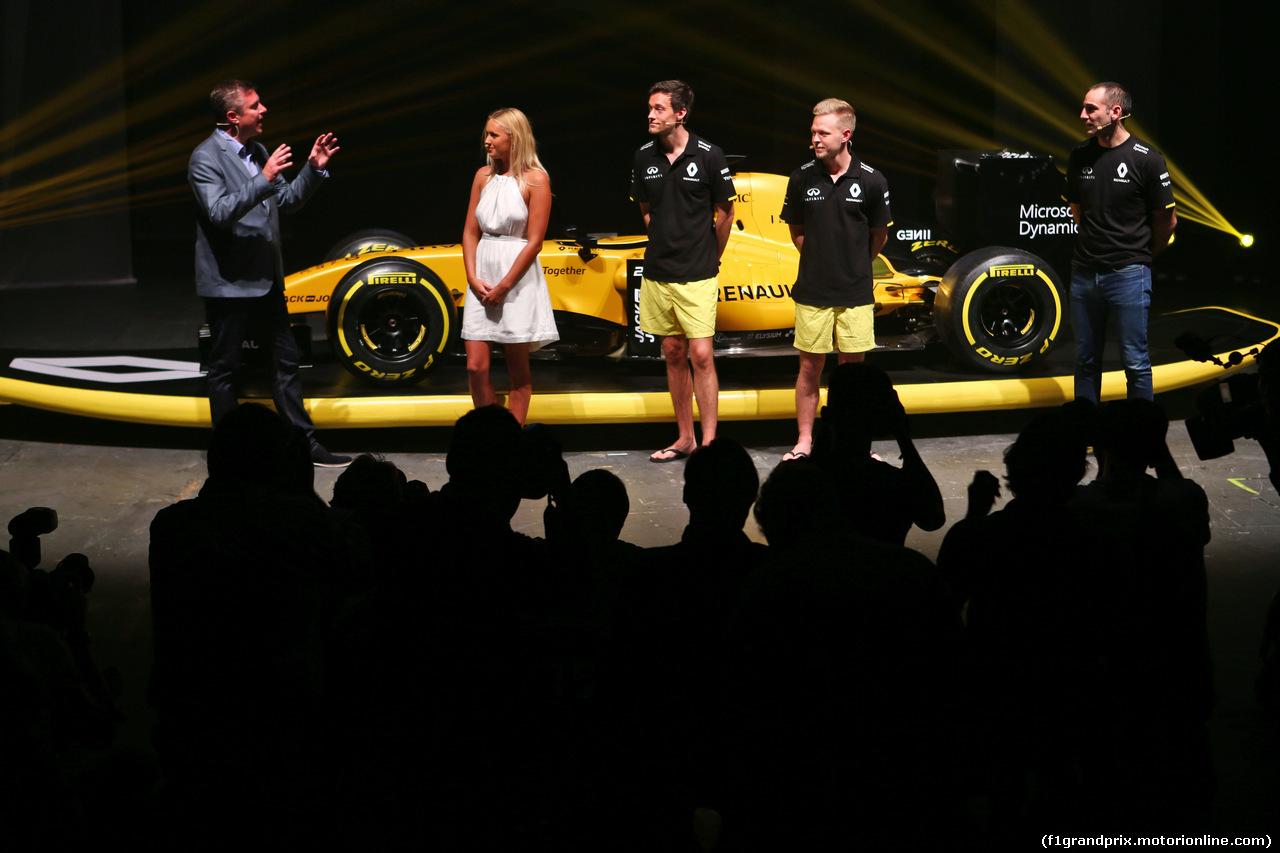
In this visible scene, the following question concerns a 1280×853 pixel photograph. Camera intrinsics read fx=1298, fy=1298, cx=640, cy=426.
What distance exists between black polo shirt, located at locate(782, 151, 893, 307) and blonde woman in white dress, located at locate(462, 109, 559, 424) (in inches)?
49.8

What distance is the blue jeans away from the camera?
20.2 ft

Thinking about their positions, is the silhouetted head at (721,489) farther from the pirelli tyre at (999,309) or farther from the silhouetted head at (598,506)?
the pirelli tyre at (999,309)

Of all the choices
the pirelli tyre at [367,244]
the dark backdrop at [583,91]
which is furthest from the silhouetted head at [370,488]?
the dark backdrop at [583,91]

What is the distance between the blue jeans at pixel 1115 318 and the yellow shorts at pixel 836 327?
40.5 inches

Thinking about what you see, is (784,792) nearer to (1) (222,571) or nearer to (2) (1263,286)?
(1) (222,571)

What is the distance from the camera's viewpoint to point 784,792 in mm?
2373

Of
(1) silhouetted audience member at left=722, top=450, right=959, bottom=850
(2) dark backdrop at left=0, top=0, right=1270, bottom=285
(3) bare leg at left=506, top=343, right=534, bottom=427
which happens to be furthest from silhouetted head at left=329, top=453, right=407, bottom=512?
(2) dark backdrop at left=0, top=0, right=1270, bottom=285

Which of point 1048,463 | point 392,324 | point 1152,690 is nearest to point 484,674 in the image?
point 1048,463

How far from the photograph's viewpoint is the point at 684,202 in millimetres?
6262

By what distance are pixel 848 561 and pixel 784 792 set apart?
444mm

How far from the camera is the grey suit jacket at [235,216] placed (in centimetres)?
587

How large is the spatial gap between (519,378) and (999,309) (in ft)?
10.1

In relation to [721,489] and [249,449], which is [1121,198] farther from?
[249,449]

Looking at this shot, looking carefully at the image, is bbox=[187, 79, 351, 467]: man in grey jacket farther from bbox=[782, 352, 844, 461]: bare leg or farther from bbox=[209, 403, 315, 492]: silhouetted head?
bbox=[209, 403, 315, 492]: silhouetted head
